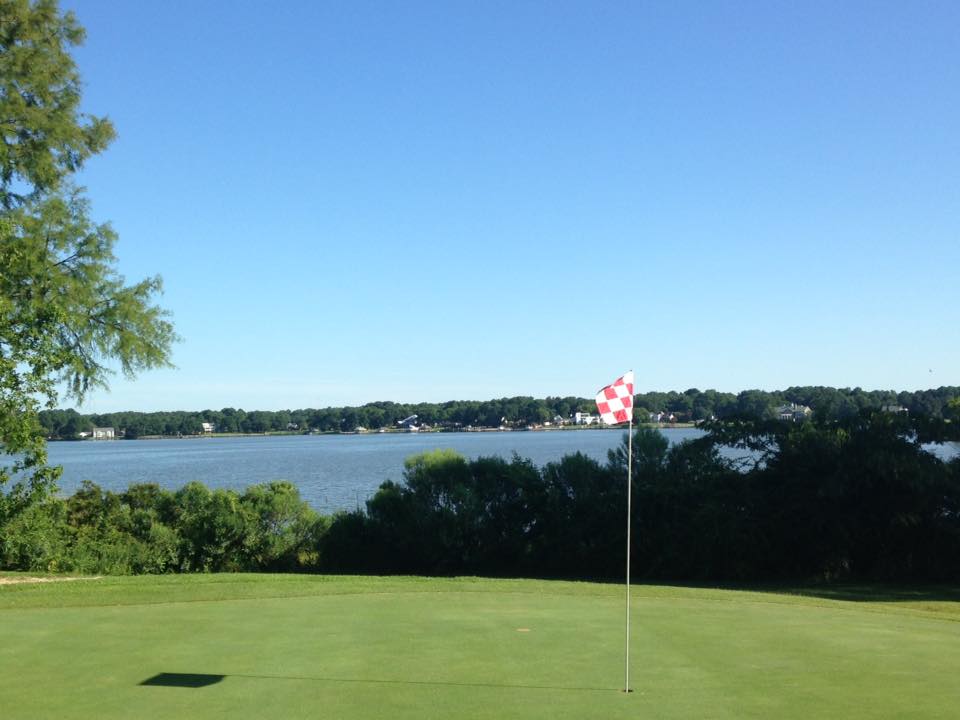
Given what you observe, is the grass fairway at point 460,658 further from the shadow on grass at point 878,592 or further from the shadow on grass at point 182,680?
the shadow on grass at point 878,592

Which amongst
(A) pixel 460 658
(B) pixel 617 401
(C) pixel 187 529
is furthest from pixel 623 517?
(B) pixel 617 401

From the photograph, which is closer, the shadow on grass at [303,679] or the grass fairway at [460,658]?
the grass fairway at [460,658]

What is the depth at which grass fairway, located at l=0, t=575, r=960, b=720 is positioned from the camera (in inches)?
309

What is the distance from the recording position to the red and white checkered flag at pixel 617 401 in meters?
8.96

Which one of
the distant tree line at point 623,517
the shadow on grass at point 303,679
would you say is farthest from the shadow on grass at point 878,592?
the shadow on grass at point 303,679

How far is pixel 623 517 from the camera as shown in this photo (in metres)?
26.7

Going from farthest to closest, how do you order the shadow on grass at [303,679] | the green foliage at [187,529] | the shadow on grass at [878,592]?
the green foliage at [187,529], the shadow on grass at [878,592], the shadow on grass at [303,679]

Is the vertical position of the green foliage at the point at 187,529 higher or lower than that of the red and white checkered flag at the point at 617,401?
lower

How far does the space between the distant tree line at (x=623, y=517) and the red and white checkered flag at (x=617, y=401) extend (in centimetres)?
1805

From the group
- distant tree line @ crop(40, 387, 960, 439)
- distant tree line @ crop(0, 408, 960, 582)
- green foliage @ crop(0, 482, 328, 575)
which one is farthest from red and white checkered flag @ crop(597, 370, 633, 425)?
distant tree line @ crop(40, 387, 960, 439)

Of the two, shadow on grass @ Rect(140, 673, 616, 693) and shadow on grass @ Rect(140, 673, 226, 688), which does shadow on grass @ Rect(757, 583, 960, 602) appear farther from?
shadow on grass @ Rect(140, 673, 226, 688)

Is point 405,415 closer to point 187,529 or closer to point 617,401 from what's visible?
point 187,529

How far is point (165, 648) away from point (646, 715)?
18.2ft

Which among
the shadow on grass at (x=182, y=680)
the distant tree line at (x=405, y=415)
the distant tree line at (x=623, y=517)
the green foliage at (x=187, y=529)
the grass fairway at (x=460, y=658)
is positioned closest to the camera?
the grass fairway at (x=460, y=658)
